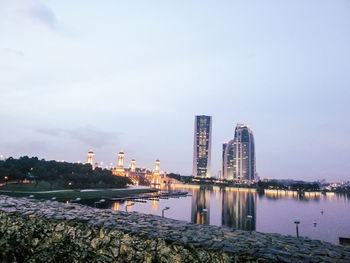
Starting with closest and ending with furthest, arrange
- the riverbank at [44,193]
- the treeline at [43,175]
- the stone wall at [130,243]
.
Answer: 1. the stone wall at [130,243]
2. the riverbank at [44,193]
3. the treeline at [43,175]

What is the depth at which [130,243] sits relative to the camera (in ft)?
17.7

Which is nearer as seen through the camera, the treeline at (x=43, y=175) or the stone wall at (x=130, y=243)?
the stone wall at (x=130, y=243)

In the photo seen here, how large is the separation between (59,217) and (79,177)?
99515 millimetres

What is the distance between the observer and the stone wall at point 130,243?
467cm

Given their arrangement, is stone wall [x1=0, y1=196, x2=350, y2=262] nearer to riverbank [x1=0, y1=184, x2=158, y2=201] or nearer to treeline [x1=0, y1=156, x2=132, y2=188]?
riverbank [x1=0, y1=184, x2=158, y2=201]

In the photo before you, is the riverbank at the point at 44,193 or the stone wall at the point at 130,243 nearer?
the stone wall at the point at 130,243

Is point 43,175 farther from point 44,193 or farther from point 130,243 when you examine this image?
point 130,243

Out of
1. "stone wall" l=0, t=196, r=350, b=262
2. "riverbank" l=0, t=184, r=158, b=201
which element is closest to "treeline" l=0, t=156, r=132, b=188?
"riverbank" l=0, t=184, r=158, b=201

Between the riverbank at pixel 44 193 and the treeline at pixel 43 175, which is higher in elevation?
the treeline at pixel 43 175

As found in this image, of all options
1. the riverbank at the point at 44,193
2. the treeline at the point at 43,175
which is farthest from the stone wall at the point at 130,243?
the treeline at the point at 43,175

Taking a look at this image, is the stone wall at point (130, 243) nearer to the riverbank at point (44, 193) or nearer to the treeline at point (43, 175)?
the riverbank at point (44, 193)

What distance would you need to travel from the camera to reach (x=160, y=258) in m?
4.99

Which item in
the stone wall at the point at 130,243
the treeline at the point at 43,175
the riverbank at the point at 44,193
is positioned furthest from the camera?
the treeline at the point at 43,175

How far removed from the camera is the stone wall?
4.67m
